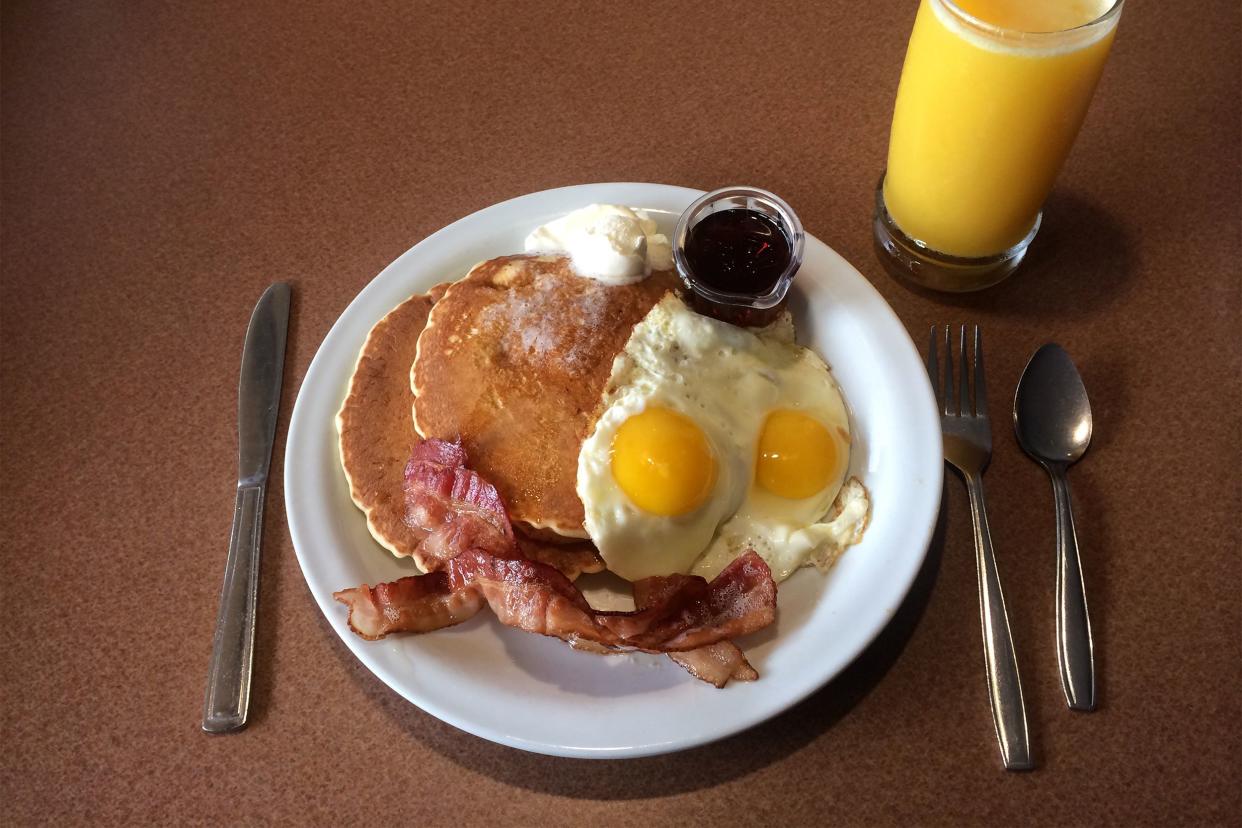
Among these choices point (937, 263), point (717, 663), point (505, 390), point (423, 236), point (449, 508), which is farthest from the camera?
point (423, 236)

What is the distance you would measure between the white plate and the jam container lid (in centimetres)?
11

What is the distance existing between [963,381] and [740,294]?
1.47 feet

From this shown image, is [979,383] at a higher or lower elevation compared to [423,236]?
lower

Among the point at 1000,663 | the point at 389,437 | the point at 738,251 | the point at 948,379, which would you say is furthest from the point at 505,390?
the point at 1000,663

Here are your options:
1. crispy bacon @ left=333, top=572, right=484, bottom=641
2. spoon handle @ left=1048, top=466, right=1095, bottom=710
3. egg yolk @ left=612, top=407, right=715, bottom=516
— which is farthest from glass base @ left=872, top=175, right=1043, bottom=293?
crispy bacon @ left=333, top=572, right=484, bottom=641

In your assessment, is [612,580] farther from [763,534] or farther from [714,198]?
[714,198]

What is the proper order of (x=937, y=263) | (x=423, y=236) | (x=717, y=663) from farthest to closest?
(x=423, y=236)
(x=937, y=263)
(x=717, y=663)

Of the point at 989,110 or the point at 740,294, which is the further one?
the point at 740,294

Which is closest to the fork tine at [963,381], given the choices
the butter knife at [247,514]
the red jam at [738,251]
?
the red jam at [738,251]

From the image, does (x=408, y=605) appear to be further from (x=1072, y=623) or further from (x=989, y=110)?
(x=989, y=110)

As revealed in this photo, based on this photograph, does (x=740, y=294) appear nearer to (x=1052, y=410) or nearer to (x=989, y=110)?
(x=989, y=110)

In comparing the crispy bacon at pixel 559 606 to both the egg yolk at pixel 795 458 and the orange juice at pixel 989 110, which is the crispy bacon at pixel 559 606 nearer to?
the egg yolk at pixel 795 458

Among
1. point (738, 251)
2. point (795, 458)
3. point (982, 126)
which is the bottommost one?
point (795, 458)

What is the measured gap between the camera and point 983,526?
135 cm
